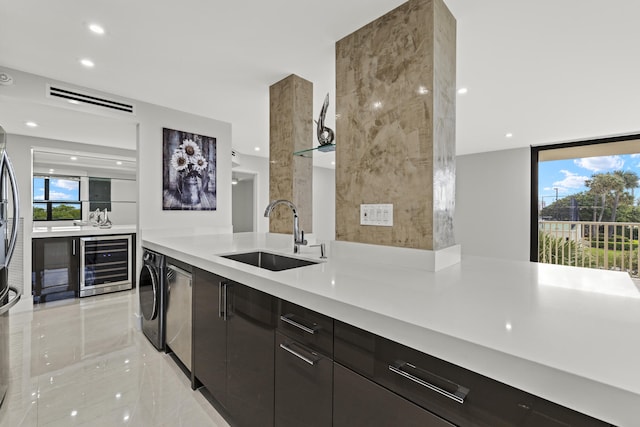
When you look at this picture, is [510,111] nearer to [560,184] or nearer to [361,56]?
[560,184]

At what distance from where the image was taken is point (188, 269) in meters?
1.88

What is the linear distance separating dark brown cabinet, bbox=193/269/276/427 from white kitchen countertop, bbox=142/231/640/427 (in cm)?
12

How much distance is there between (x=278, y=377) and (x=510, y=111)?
12.5 feet

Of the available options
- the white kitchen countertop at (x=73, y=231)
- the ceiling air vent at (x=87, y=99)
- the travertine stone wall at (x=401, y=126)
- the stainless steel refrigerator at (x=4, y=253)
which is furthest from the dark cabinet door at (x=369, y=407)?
the white kitchen countertop at (x=73, y=231)

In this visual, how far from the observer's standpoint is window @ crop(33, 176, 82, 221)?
13.3 ft

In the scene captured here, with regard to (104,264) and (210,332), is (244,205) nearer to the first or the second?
(104,264)

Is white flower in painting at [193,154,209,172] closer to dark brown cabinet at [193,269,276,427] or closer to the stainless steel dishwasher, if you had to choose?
the stainless steel dishwasher

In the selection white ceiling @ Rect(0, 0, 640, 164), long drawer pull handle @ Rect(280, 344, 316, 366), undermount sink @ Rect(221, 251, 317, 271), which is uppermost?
white ceiling @ Rect(0, 0, 640, 164)

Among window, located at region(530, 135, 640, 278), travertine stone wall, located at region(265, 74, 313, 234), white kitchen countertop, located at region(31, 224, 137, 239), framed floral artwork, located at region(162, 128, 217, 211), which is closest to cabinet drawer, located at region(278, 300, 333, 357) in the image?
travertine stone wall, located at region(265, 74, 313, 234)

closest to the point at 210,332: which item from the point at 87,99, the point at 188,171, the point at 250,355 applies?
the point at 250,355

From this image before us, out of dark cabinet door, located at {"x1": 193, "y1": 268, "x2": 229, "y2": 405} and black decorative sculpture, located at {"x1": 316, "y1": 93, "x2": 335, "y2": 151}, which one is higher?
black decorative sculpture, located at {"x1": 316, "y1": 93, "x2": 335, "y2": 151}

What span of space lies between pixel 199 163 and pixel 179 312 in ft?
6.59

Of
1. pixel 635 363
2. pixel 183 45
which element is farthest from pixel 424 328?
pixel 183 45

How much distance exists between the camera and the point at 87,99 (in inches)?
107
